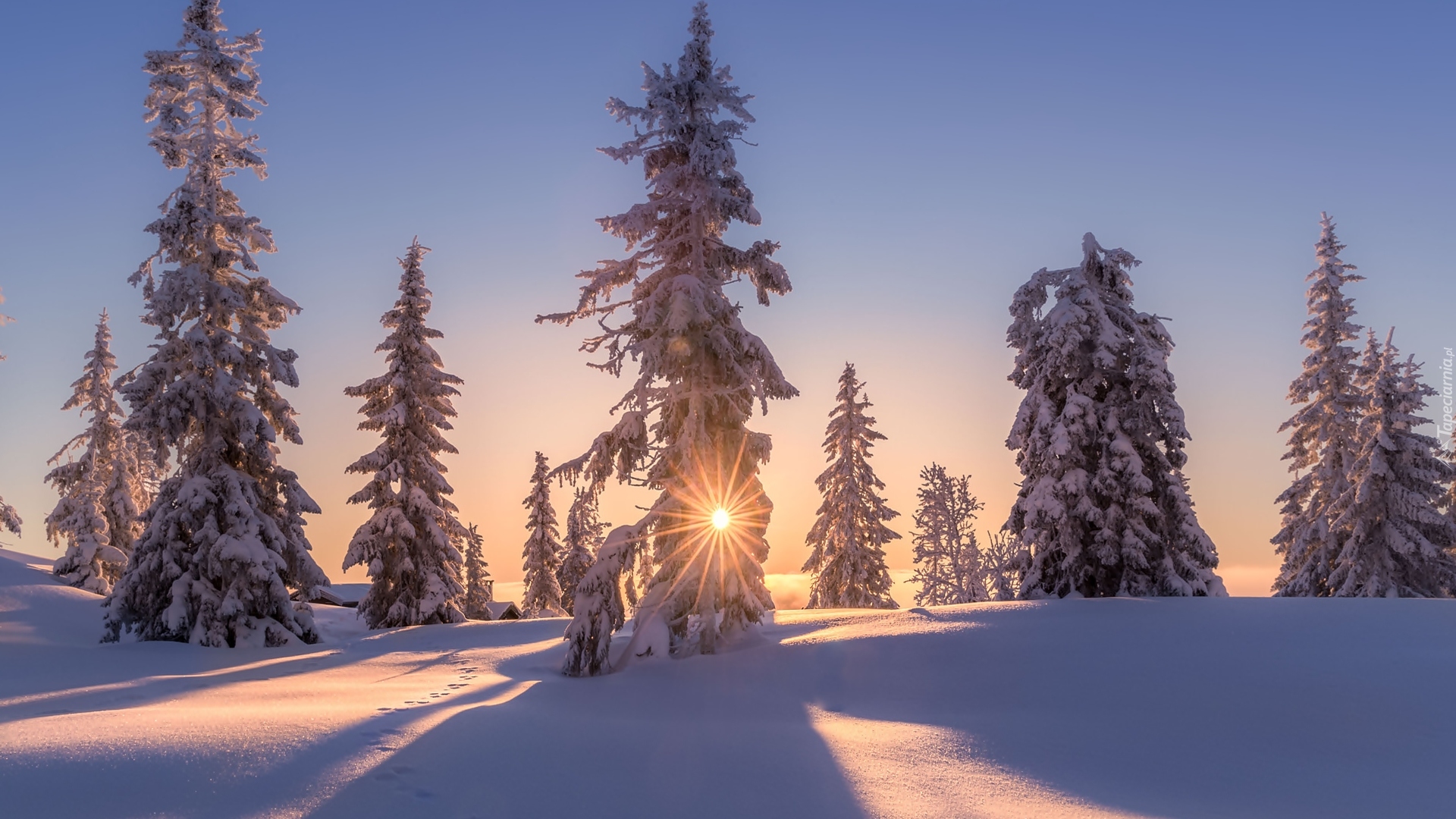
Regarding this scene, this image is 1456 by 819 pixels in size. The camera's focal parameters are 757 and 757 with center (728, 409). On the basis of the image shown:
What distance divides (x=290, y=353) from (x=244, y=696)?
44.7 ft

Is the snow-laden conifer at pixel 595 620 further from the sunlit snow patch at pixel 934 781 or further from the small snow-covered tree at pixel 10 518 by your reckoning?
the small snow-covered tree at pixel 10 518

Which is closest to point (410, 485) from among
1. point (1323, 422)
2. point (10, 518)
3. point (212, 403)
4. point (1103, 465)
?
point (212, 403)

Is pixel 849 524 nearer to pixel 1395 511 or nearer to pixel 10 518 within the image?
pixel 1395 511

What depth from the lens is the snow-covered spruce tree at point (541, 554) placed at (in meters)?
47.5

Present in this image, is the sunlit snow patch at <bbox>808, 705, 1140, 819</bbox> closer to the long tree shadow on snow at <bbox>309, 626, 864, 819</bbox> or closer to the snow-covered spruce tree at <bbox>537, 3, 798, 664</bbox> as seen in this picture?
the long tree shadow on snow at <bbox>309, 626, 864, 819</bbox>

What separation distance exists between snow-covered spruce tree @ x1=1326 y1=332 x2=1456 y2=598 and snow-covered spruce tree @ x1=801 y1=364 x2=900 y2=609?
1736 centimetres

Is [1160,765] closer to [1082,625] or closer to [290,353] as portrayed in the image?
[1082,625]

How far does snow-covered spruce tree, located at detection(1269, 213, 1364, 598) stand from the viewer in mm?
27688

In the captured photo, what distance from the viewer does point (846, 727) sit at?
9.35 meters

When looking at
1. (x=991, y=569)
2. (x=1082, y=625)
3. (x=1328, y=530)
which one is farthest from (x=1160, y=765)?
(x=991, y=569)

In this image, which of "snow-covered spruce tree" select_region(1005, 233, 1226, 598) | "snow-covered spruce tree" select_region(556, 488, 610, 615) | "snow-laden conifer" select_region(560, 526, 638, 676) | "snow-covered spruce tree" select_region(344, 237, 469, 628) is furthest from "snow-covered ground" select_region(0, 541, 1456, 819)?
"snow-covered spruce tree" select_region(556, 488, 610, 615)

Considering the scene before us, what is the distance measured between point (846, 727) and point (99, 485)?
40.7 m

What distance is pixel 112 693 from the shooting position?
11.7m

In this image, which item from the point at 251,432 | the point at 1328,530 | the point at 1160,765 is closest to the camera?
the point at 1160,765
